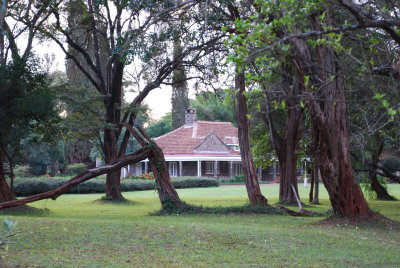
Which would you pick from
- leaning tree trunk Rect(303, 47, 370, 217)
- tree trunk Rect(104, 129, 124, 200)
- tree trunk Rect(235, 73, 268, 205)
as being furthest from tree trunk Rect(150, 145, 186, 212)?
tree trunk Rect(104, 129, 124, 200)

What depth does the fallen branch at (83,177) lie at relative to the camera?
42.1 feet

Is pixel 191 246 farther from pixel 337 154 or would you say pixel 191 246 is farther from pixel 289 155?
pixel 289 155

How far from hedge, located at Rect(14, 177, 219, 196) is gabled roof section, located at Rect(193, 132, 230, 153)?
654 cm

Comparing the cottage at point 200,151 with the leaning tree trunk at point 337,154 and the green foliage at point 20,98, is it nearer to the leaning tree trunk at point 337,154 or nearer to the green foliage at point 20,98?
the green foliage at point 20,98

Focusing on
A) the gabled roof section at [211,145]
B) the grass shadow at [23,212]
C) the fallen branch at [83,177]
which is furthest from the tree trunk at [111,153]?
the gabled roof section at [211,145]

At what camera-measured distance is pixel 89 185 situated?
3064cm

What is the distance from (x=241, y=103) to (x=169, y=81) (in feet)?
21.4

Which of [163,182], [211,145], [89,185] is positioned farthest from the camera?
[211,145]

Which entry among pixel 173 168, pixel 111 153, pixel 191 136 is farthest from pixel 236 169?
pixel 111 153

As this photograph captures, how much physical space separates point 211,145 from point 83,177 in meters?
33.1

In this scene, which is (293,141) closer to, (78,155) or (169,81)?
(169,81)

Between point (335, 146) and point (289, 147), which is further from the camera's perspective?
point (289, 147)

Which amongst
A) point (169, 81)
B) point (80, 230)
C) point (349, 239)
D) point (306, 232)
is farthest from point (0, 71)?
point (349, 239)

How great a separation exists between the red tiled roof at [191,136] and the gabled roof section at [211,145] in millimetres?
448
